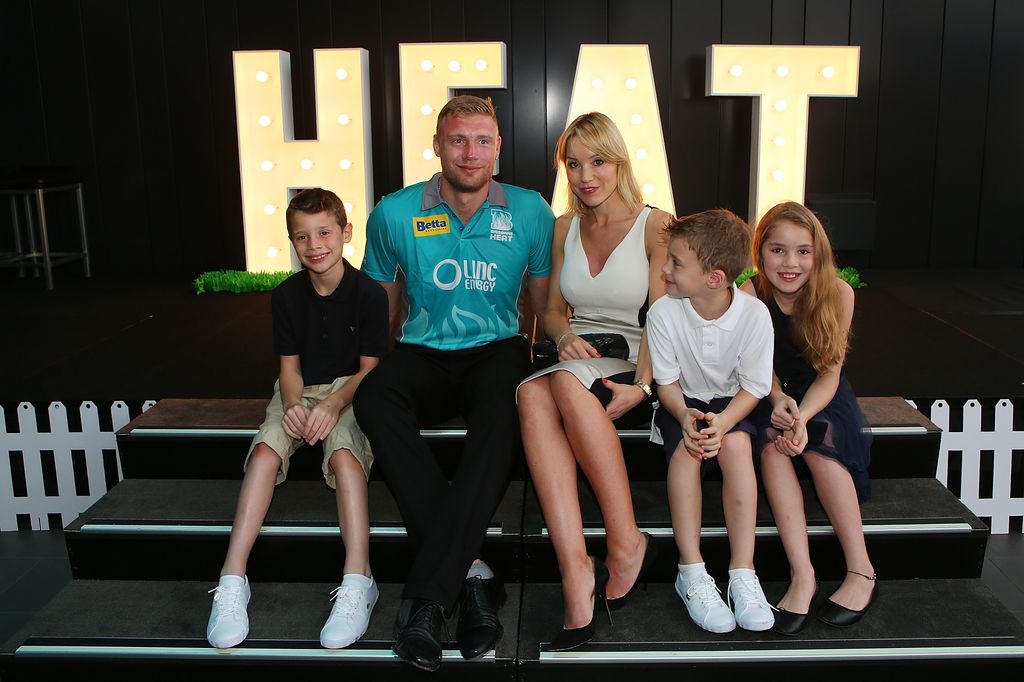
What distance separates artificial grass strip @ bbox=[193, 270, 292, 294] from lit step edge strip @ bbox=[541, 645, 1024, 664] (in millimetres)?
3376

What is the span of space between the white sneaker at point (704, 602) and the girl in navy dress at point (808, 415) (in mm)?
125

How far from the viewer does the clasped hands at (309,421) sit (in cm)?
225

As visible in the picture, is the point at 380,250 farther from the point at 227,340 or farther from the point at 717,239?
the point at 227,340

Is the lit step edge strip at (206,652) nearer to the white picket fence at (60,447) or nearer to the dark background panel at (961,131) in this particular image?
the white picket fence at (60,447)

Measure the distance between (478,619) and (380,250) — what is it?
1.05 meters

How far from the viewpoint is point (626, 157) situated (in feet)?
7.99

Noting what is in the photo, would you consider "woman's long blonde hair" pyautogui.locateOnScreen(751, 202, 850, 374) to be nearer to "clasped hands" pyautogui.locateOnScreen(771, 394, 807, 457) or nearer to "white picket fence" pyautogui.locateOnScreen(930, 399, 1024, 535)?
"clasped hands" pyautogui.locateOnScreen(771, 394, 807, 457)

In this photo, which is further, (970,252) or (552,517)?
(970,252)

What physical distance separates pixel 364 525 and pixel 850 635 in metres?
1.11

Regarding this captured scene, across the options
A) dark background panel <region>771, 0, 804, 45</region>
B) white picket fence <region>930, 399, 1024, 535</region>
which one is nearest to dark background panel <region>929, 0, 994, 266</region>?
dark background panel <region>771, 0, 804, 45</region>

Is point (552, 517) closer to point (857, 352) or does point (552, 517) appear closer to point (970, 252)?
point (857, 352)

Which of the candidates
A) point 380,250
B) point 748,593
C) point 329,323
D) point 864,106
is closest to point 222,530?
point 329,323

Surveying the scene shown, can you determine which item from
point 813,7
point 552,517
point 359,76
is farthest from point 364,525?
point 813,7

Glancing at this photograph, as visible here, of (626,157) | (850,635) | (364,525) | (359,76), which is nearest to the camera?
(850,635)
